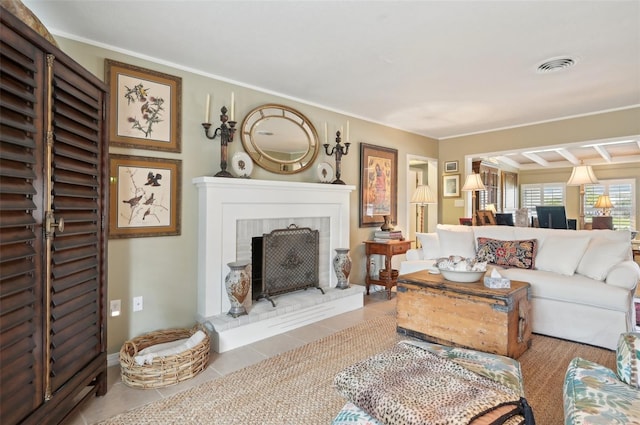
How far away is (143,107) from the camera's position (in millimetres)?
2727

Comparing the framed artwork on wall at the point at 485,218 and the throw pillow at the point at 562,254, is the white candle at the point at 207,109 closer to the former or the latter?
the throw pillow at the point at 562,254

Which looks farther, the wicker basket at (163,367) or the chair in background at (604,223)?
the chair in background at (604,223)

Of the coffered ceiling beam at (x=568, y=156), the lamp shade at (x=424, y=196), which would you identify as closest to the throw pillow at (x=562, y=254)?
the lamp shade at (x=424, y=196)

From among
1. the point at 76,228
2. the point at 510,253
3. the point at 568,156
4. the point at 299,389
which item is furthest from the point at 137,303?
the point at 568,156

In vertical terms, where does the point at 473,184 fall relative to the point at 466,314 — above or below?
above

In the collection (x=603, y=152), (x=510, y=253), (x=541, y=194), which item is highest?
(x=603, y=152)

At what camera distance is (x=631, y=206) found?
8180 mm

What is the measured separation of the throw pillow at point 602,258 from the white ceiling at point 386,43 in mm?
1511

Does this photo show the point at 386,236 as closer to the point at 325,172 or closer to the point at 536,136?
the point at 325,172

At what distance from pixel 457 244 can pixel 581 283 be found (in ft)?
4.02

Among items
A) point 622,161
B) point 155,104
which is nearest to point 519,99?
point 155,104

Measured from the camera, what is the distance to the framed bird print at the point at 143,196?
2596 mm

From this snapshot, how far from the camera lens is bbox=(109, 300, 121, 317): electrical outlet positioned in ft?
8.42

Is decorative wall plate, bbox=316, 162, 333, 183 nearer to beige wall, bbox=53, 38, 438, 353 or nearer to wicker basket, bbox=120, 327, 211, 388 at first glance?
beige wall, bbox=53, 38, 438, 353
